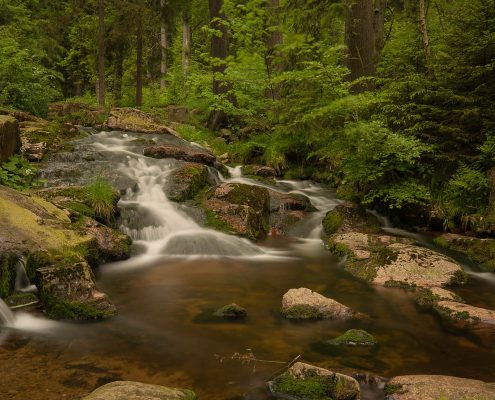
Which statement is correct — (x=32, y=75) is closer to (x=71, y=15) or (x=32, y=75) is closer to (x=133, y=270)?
(x=133, y=270)

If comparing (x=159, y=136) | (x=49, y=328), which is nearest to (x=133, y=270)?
(x=49, y=328)

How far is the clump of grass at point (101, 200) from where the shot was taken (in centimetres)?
917

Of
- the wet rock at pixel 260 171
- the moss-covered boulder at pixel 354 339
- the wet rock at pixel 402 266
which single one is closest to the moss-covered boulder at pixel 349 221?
the wet rock at pixel 402 266

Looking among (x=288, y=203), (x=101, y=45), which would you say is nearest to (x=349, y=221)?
(x=288, y=203)

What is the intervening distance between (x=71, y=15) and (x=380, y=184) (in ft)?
74.7

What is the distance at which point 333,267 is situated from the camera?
8.26 meters

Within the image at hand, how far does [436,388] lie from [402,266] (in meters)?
3.89

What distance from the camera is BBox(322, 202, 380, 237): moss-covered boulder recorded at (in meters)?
10.5

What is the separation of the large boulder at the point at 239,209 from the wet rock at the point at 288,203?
1.11 ft

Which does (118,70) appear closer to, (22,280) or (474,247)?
(22,280)

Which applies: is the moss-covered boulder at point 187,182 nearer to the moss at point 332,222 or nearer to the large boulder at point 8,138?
the moss at point 332,222

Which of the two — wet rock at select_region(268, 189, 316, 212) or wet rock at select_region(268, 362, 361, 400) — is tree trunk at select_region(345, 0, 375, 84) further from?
wet rock at select_region(268, 362, 361, 400)

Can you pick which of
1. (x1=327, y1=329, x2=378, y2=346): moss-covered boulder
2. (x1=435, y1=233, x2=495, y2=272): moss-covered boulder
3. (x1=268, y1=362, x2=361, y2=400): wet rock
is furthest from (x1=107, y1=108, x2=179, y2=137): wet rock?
Answer: (x1=268, y1=362, x2=361, y2=400): wet rock

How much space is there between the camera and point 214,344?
4.80 m
